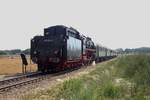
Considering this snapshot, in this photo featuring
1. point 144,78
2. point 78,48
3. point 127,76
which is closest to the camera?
point 144,78

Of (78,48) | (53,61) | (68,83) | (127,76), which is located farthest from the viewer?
(78,48)

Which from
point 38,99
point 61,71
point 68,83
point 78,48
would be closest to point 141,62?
point 78,48

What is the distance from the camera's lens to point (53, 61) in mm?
33219

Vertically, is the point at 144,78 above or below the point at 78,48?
below

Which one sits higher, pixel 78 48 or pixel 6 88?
pixel 78 48

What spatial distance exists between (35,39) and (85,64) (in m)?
17.3

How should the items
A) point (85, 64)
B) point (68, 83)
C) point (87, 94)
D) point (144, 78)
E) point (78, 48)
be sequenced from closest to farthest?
point (87, 94), point (68, 83), point (144, 78), point (78, 48), point (85, 64)

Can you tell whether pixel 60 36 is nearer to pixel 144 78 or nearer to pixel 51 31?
pixel 51 31

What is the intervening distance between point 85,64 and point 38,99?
33.6 meters

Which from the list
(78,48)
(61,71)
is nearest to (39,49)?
(61,71)

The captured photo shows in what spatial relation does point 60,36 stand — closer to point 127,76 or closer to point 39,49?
point 39,49

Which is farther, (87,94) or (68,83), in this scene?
(68,83)

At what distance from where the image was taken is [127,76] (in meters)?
35.4

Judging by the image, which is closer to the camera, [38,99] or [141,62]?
[38,99]
